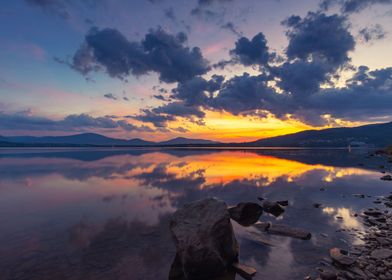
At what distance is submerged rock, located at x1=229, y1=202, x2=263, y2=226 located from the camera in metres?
18.7

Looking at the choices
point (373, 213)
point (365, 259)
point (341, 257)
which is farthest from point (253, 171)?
point (341, 257)

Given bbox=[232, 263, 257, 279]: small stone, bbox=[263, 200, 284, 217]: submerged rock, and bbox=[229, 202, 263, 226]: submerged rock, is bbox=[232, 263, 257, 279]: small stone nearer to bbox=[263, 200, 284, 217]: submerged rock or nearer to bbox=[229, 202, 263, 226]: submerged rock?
bbox=[229, 202, 263, 226]: submerged rock

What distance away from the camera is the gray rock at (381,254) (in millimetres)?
11711

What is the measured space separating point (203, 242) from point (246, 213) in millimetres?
9309

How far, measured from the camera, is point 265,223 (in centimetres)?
1775

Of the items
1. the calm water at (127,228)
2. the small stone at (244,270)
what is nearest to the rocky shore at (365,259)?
the calm water at (127,228)

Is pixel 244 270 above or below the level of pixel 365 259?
below

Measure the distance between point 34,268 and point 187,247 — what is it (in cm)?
734

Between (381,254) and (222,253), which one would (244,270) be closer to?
(222,253)

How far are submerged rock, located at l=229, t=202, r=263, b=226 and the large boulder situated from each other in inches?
255

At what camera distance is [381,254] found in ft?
39.3

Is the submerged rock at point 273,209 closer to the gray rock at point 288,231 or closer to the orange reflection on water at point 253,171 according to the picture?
the gray rock at point 288,231

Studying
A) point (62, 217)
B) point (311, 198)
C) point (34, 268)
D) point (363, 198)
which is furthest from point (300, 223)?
point (62, 217)

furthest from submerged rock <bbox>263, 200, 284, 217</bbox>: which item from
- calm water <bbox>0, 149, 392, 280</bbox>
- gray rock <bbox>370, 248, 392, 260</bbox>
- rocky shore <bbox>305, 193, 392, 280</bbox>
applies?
gray rock <bbox>370, 248, 392, 260</bbox>
